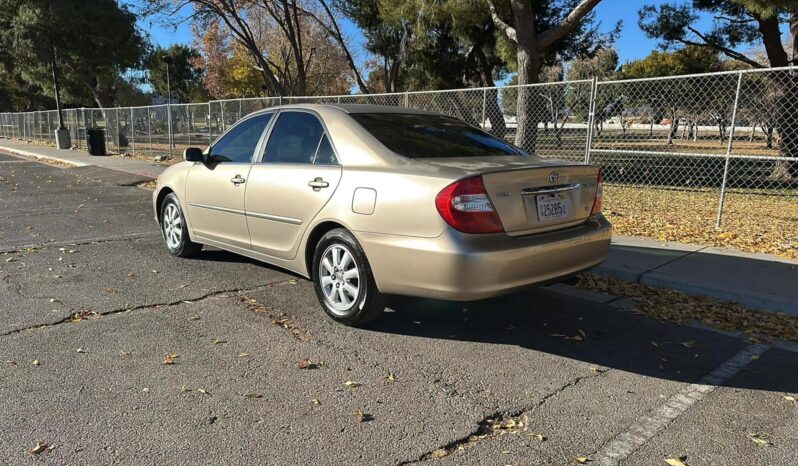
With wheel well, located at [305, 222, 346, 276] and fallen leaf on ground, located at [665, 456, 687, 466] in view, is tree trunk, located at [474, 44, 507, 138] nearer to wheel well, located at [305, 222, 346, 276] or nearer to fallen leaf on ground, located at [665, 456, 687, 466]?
wheel well, located at [305, 222, 346, 276]

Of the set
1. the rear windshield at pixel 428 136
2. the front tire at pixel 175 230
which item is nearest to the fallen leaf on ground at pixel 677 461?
the rear windshield at pixel 428 136

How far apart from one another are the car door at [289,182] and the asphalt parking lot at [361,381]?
22.6 inches

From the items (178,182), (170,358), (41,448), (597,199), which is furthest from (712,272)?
(41,448)

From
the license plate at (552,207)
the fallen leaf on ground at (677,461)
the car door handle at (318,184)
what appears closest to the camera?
the fallen leaf on ground at (677,461)

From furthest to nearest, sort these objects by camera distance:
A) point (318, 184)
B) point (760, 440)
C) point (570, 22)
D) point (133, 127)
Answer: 1. point (133, 127)
2. point (570, 22)
3. point (318, 184)
4. point (760, 440)

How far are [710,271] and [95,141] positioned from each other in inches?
875

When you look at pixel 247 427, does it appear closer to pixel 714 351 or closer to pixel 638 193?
pixel 714 351

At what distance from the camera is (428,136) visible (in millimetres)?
4484

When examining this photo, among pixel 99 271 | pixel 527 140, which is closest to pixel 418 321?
pixel 99 271

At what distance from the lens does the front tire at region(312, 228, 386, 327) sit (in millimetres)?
3924

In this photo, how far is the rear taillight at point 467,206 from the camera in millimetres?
3436

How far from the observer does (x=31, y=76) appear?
35781 mm

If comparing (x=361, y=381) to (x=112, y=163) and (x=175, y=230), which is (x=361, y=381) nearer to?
(x=175, y=230)

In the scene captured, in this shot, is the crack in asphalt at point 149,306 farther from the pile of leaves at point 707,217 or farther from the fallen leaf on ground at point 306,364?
the pile of leaves at point 707,217
